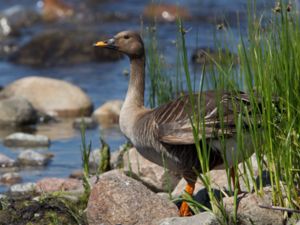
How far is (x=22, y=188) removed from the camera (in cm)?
851

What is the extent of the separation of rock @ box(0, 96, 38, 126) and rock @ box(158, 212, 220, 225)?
6.07m

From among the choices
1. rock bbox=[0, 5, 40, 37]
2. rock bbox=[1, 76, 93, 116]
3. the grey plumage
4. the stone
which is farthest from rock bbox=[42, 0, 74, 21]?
the grey plumage

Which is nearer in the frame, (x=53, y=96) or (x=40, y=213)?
(x=40, y=213)

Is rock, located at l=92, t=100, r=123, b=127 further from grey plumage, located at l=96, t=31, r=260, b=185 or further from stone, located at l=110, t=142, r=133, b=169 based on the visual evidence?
grey plumage, located at l=96, t=31, r=260, b=185

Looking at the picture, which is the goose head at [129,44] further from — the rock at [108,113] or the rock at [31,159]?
the rock at [108,113]

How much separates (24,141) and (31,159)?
0.89 meters

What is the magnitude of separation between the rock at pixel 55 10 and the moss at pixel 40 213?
15135mm

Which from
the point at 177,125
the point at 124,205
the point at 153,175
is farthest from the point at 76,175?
the point at 124,205

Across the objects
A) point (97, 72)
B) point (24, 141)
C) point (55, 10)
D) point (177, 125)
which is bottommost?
point (24, 141)

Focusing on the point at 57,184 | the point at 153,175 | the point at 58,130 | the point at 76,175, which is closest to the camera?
the point at 153,175

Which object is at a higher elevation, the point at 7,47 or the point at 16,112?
the point at 7,47

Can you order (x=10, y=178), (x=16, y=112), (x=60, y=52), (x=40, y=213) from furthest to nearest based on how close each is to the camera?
(x=60, y=52) < (x=16, y=112) < (x=10, y=178) < (x=40, y=213)

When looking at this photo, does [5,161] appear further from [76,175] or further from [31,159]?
[76,175]

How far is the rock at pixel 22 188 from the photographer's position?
27.6 ft
